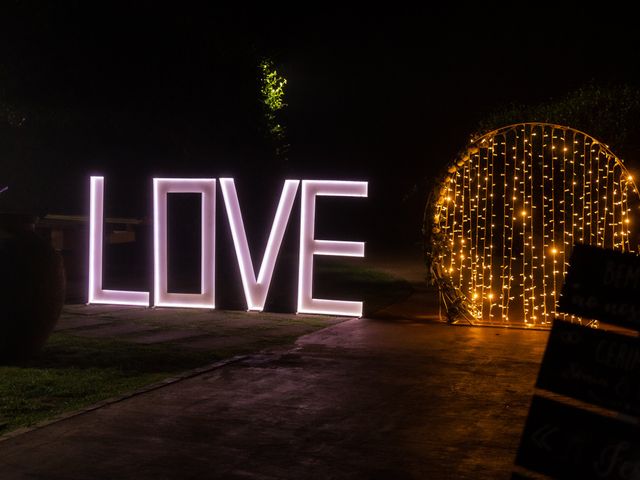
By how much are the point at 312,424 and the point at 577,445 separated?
336 cm

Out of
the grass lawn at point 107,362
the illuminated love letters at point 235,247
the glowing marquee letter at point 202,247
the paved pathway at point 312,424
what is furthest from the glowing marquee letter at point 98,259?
the paved pathway at point 312,424

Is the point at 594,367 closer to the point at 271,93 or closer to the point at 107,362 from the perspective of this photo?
the point at 107,362

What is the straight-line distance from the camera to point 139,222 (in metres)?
22.7

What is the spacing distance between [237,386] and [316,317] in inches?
208

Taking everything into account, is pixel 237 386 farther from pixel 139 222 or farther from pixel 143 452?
pixel 139 222

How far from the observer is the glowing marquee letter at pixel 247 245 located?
46.6ft

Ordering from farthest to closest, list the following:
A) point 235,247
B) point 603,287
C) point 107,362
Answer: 1. point 235,247
2. point 107,362
3. point 603,287

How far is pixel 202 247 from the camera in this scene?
1479 cm

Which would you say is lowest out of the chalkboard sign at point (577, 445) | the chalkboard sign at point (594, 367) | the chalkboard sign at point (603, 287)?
the chalkboard sign at point (577, 445)

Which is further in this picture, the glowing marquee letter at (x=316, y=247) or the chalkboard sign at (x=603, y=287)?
the glowing marquee letter at (x=316, y=247)

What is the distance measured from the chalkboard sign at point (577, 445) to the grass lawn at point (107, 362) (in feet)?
14.2

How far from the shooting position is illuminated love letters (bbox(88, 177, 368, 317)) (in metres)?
14.0

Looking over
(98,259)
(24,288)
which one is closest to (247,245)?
(98,259)

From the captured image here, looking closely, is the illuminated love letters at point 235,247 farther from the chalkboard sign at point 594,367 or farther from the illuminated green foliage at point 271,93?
the illuminated green foliage at point 271,93
